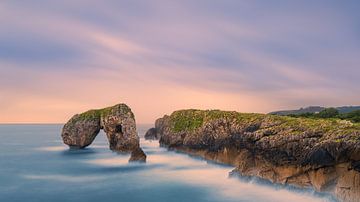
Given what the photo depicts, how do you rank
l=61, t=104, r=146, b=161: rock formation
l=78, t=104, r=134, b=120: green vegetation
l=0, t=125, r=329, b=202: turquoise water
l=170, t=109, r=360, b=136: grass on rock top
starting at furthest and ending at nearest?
l=78, t=104, r=134, b=120: green vegetation, l=61, t=104, r=146, b=161: rock formation, l=170, t=109, r=360, b=136: grass on rock top, l=0, t=125, r=329, b=202: turquoise water

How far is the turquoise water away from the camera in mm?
32438

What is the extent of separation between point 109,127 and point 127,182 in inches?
970

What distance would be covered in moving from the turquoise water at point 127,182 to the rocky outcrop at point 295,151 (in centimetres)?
175

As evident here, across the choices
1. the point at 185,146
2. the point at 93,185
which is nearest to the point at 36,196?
the point at 93,185

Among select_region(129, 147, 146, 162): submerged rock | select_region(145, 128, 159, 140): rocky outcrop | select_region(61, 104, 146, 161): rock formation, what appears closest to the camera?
select_region(129, 147, 146, 162): submerged rock

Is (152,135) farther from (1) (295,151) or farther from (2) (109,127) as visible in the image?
(1) (295,151)

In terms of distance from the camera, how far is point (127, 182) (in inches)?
1522

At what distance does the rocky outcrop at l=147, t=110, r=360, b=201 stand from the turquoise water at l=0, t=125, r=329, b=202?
1.75 meters

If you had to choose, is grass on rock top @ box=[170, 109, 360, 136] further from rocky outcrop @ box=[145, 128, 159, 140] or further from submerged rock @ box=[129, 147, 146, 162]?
rocky outcrop @ box=[145, 128, 159, 140]

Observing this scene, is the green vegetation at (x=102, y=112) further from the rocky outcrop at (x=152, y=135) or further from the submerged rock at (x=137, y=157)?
the rocky outcrop at (x=152, y=135)

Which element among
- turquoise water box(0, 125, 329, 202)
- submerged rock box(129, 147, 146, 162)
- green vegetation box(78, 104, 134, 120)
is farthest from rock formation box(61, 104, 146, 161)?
turquoise water box(0, 125, 329, 202)

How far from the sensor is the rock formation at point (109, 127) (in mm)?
59812

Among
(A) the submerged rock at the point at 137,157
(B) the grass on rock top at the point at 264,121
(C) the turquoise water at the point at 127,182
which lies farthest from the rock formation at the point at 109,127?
(B) the grass on rock top at the point at 264,121

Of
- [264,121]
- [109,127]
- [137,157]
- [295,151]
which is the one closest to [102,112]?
[109,127]
